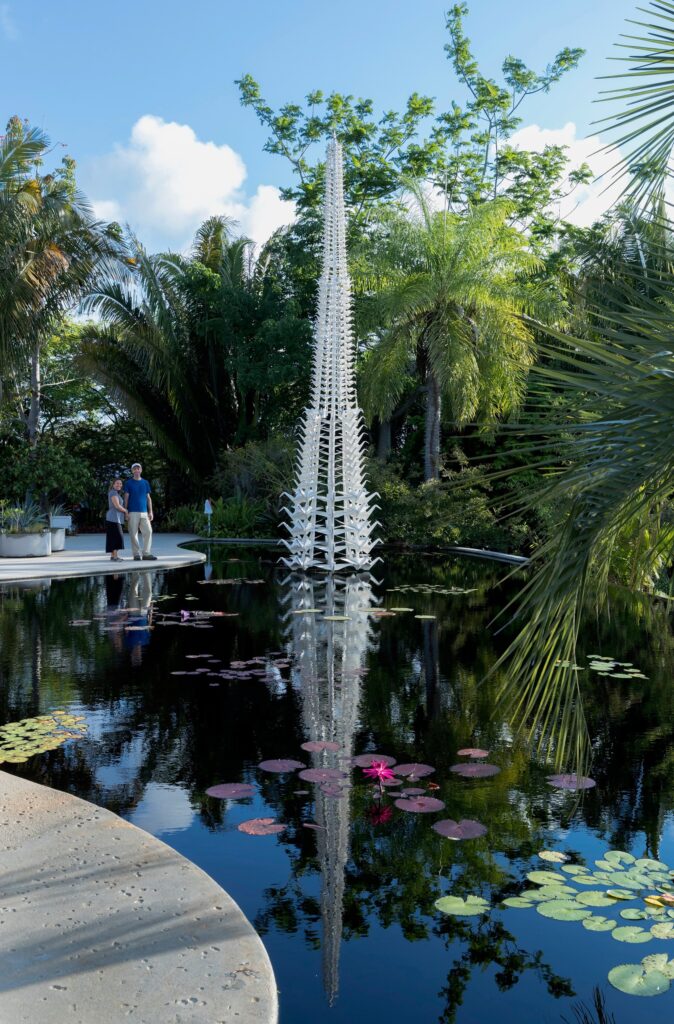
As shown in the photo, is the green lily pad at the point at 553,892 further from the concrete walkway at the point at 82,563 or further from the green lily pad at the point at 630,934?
the concrete walkway at the point at 82,563

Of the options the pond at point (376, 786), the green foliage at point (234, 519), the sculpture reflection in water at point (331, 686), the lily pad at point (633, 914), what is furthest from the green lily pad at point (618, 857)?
the green foliage at point (234, 519)

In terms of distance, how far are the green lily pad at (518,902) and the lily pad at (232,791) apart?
160 cm

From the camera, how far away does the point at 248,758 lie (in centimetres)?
528

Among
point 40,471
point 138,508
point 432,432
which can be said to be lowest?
point 138,508

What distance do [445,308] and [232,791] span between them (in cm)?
1873

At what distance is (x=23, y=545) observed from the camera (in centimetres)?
1859

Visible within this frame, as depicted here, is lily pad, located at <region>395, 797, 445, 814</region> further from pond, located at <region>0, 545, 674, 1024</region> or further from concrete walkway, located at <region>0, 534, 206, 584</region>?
concrete walkway, located at <region>0, 534, 206, 584</region>

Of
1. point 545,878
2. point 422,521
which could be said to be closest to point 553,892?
point 545,878

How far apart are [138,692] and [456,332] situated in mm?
16103

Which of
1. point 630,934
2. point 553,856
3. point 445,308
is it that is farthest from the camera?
point 445,308

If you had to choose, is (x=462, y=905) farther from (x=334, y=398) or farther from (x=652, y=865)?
(x=334, y=398)

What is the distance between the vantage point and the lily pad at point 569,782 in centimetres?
472

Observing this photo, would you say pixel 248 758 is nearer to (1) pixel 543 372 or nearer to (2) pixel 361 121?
(1) pixel 543 372

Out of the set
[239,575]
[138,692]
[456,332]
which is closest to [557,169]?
[456,332]
